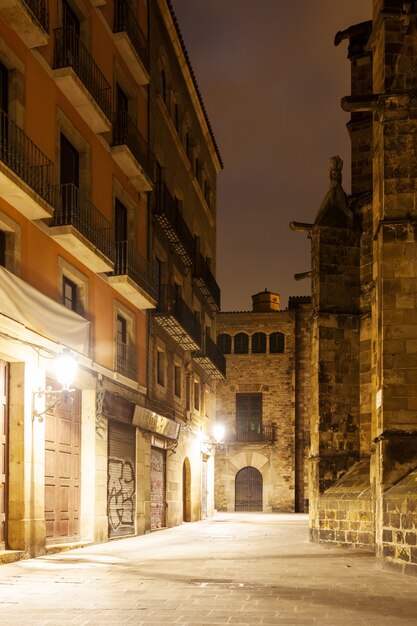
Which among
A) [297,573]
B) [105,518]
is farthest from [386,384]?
[105,518]

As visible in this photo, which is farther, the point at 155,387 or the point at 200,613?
the point at 155,387

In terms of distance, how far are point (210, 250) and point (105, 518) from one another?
1735cm

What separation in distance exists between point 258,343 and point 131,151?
83.0 feet

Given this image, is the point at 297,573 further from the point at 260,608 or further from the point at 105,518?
the point at 105,518

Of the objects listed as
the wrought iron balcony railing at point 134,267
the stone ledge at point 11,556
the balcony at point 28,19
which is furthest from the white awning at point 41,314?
the balcony at point 28,19

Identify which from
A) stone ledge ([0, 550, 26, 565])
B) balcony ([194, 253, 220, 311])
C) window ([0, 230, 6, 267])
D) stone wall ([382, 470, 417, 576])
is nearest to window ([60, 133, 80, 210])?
window ([0, 230, 6, 267])

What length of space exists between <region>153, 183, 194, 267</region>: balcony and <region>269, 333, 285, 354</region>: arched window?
56.2 feet

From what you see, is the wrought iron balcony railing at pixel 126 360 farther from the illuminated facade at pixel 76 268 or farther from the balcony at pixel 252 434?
the balcony at pixel 252 434

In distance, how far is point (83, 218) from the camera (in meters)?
16.0

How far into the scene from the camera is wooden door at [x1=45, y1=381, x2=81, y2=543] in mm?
14320

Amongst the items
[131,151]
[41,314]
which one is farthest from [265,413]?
[41,314]

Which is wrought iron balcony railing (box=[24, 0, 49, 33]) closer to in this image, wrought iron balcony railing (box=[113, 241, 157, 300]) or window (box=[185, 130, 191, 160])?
wrought iron balcony railing (box=[113, 241, 157, 300])

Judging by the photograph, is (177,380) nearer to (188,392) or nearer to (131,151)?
(188,392)

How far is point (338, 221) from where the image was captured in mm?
18891
